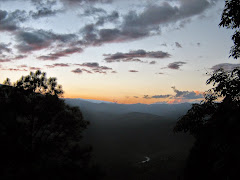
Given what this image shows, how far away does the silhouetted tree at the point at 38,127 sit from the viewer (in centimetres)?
1401

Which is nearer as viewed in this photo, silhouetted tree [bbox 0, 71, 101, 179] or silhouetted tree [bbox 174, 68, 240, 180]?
silhouetted tree [bbox 174, 68, 240, 180]

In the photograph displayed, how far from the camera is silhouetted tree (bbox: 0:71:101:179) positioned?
1401cm

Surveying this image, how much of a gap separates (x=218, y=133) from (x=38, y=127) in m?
21.2

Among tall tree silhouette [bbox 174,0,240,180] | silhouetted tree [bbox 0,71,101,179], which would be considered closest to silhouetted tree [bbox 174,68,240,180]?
tall tree silhouette [bbox 174,0,240,180]

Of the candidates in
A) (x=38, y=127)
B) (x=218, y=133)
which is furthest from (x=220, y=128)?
(x=38, y=127)

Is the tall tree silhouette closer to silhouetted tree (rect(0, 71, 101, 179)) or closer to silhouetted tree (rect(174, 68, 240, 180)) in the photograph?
silhouetted tree (rect(174, 68, 240, 180))

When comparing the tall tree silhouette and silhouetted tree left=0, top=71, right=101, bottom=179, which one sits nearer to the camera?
the tall tree silhouette

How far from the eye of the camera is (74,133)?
22234mm

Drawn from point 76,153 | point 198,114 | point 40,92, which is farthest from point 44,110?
point 198,114

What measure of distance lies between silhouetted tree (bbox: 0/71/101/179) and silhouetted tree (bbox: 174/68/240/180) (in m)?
9.68

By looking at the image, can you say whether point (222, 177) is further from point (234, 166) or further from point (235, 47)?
point (235, 47)

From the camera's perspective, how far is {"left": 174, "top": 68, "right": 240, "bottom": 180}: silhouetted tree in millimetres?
4566

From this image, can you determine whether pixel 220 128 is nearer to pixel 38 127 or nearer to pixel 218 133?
pixel 218 133

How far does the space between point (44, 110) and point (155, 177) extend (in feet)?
108
